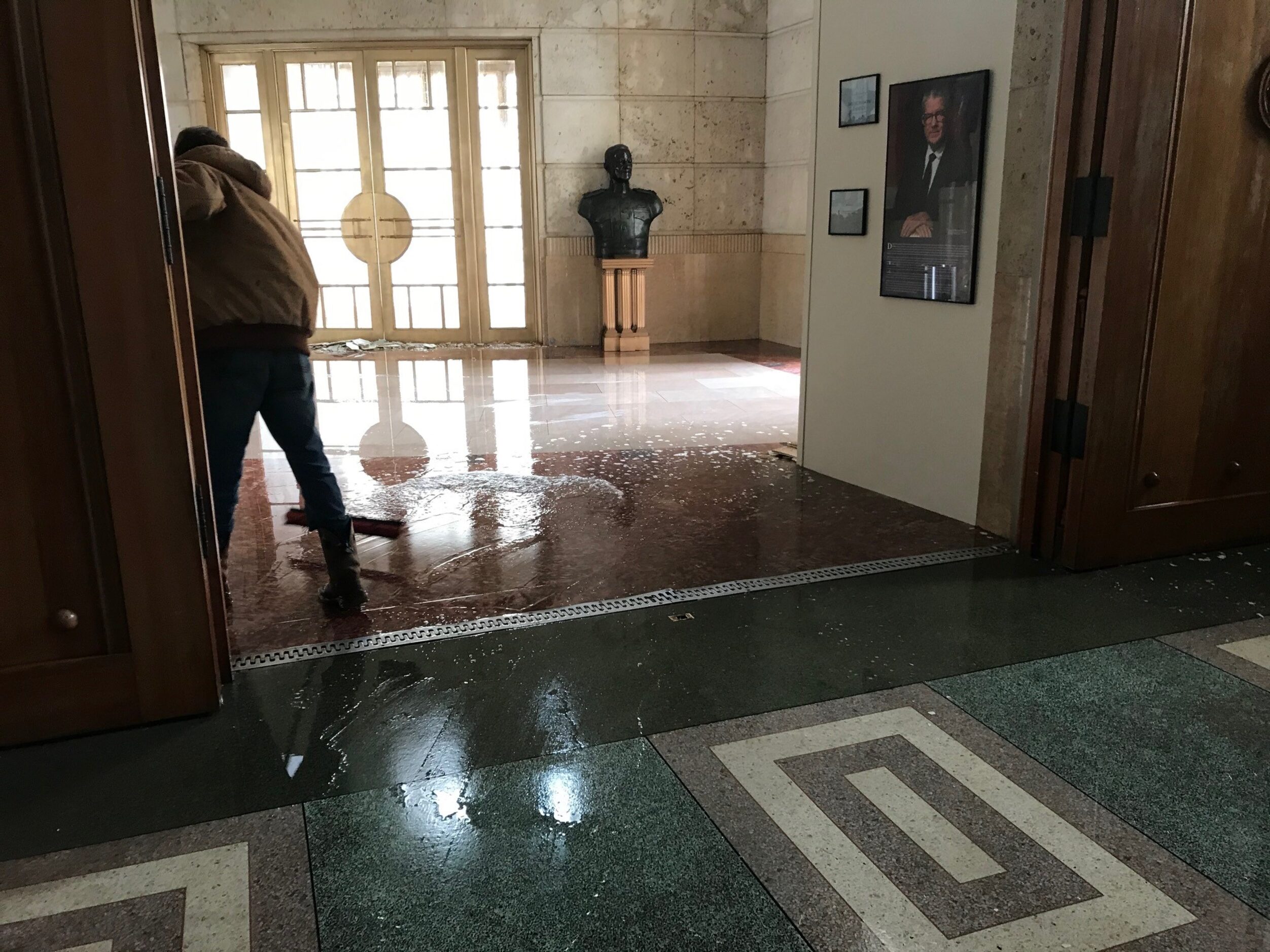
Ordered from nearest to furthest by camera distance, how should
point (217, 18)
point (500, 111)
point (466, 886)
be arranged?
point (466, 886), point (217, 18), point (500, 111)

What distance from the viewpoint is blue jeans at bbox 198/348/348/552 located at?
2.60 metres

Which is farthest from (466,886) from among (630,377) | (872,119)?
(630,377)

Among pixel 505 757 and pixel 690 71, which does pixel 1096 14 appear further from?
pixel 690 71

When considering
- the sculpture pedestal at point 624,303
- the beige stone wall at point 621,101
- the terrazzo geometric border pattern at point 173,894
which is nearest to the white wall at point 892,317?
the terrazzo geometric border pattern at point 173,894

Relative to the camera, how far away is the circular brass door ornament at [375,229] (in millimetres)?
9156

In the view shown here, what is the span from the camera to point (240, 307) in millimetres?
2559

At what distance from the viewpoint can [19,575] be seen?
2062mm

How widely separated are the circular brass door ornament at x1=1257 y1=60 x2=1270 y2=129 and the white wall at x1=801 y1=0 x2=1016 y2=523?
0.74 meters

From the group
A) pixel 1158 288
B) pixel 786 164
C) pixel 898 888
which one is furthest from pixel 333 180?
pixel 898 888

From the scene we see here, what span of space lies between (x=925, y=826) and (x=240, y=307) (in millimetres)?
2095

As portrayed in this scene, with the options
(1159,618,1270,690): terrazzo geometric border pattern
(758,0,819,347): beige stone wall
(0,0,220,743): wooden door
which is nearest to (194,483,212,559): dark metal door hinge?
(0,0,220,743): wooden door

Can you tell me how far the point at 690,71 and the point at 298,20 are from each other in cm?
355

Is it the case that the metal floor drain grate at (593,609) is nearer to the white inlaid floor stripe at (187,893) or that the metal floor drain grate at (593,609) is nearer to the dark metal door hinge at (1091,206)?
the white inlaid floor stripe at (187,893)

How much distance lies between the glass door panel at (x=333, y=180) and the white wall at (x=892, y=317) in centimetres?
613
